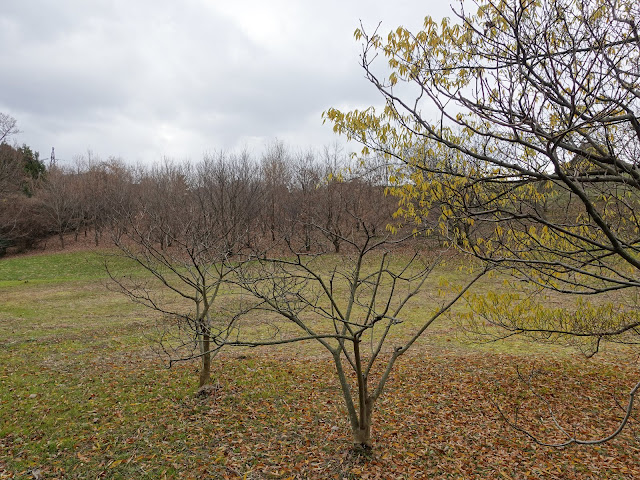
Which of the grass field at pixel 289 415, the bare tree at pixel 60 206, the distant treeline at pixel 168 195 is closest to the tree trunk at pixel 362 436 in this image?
the grass field at pixel 289 415

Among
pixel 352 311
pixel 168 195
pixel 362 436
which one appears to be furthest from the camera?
pixel 168 195

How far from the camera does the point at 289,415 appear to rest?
242 inches

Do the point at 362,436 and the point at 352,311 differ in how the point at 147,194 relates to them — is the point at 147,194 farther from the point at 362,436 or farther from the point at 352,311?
the point at 362,436

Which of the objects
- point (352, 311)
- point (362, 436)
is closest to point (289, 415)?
point (362, 436)

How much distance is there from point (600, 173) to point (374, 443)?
4.04 meters

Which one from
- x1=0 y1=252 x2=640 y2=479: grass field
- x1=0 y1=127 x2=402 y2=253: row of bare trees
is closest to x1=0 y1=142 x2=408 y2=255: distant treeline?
x1=0 y1=127 x2=402 y2=253: row of bare trees

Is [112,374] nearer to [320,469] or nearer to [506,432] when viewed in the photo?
[320,469]

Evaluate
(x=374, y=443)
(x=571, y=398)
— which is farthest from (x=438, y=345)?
(x=374, y=443)

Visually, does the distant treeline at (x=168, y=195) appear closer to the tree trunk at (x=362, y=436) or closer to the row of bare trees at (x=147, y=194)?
the row of bare trees at (x=147, y=194)

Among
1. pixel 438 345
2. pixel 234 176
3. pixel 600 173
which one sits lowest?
pixel 438 345

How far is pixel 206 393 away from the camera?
6.68 m

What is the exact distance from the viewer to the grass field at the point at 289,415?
4.73 metres

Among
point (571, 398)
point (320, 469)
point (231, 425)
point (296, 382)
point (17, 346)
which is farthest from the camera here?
point (17, 346)

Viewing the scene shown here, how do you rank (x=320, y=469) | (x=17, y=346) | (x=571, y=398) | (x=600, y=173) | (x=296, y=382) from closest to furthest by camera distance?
(x=600, y=173), (x=320, y=469), (x=571, y=398), (x=296, y=382), (x=17, y=346)
